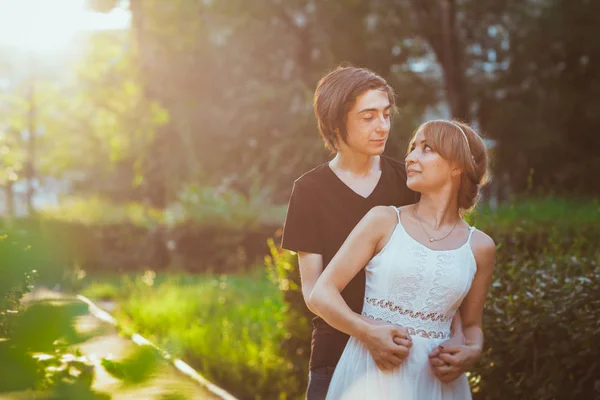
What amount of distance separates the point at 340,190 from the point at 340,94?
39 cm

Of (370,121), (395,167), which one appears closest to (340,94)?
(370,121)

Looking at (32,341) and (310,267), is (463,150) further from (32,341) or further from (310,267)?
(32,341)

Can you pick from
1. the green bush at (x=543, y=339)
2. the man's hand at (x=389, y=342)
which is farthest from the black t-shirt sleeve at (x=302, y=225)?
the green bush at (x=543, y=339)

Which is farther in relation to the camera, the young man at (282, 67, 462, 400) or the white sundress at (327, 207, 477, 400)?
the young man at (282, 67, 462, 400)

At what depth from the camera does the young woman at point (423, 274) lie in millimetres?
2719

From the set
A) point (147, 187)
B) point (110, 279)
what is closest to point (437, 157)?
point (110, 279)

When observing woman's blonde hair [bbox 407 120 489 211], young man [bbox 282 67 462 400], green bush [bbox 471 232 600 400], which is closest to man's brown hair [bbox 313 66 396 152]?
young man [bbox 282 67 462 400]

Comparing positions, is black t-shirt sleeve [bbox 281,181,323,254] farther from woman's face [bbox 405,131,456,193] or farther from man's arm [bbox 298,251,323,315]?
woman's face [bbox 405,131,456,193]

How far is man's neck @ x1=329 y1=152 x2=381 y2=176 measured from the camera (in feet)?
10.9

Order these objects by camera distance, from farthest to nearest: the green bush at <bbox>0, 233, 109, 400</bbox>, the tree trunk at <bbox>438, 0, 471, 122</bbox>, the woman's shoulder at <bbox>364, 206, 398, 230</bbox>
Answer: the tree trunk at <bbox>438, 0, 471, 122</bbox> < the woman's shoulder at <bbox>364, 206, 398, 230</bbox> < the green bush at <bbox>0, 233, 109, 400</bbox>

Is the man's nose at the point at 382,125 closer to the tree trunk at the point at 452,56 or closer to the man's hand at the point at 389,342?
the man's hand at the point at 389,342

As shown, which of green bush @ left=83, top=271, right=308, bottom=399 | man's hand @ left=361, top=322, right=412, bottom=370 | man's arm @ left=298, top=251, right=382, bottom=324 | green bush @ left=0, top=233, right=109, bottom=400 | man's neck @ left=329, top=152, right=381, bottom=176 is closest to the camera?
green bush @ left=0, top=233, right=109, bottom=400

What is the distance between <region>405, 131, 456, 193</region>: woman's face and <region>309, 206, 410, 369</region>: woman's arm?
0.15m

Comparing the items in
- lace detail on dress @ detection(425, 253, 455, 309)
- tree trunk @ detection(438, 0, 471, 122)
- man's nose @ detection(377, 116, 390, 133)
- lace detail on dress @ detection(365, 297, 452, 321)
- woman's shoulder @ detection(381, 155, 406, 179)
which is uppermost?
tree trunk @ detection(438, 0, 471, 122)
